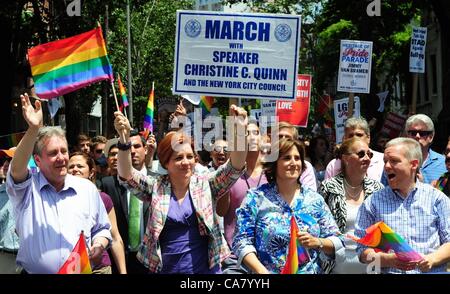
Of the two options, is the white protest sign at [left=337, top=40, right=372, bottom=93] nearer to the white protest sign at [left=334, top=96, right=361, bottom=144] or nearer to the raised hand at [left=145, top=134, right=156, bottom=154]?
the white protest sign at [left=334, top=96, right=361, bottom=144]

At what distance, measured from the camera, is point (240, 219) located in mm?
5492

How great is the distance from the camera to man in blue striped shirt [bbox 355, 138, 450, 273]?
5344mm

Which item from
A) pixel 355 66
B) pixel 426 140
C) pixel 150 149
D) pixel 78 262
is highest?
pixel 355 66

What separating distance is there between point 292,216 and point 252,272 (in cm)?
44

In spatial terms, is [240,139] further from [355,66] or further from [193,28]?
[355,66]

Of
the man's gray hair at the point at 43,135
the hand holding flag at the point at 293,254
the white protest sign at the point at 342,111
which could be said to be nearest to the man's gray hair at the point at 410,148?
the hand holding flag at the point at 293,254

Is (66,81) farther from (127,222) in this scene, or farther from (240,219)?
(240,219)

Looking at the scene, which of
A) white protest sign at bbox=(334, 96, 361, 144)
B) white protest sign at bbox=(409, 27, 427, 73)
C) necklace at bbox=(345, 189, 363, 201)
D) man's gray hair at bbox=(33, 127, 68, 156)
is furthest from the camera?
white protest sign at bbox=(334, 96, 361, 144)

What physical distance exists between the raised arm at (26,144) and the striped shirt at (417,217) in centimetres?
214

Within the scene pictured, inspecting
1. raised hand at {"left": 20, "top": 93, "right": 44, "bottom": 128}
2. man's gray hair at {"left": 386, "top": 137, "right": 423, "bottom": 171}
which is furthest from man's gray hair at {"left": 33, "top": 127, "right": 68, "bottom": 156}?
man's gray hair at {"left": 386, "top": 137, "right": 423, "bottom": 171}

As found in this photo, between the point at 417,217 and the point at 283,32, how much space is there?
106 inches

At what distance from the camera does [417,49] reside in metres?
14.8

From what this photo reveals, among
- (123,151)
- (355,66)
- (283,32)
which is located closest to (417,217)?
(123,151)

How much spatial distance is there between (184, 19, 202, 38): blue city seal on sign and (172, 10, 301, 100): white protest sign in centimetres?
1
